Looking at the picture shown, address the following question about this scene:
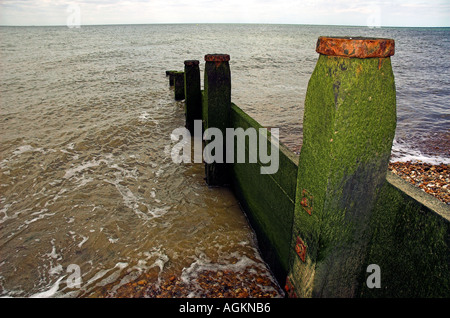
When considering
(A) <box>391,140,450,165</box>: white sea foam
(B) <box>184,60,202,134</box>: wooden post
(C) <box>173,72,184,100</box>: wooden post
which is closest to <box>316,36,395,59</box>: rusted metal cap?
(B) <box>184,60,202,134</box>: wooden post

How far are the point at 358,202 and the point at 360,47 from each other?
3.16 ft

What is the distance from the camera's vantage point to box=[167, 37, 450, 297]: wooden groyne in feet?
5.25

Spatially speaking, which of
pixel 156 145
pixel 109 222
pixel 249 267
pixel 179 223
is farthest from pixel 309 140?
pixel 156 145

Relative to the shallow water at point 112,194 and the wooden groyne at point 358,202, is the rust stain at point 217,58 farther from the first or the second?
the wooden groyne at point 358,202

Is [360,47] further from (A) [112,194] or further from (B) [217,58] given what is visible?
(A) [112,194]

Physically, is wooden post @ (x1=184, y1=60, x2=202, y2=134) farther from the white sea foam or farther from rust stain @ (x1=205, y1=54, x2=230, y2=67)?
the white sea foam

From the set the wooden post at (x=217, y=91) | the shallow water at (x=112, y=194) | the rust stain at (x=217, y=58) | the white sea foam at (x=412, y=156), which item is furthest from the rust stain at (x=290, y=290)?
the white sea foam at (x=412, y=156)

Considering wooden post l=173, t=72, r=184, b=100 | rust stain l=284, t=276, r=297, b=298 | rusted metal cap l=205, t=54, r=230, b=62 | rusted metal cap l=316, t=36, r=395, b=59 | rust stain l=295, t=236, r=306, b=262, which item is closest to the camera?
rusted metal cap l=316, t=36, r=395, b=59

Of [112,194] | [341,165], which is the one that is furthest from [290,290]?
[112,194]

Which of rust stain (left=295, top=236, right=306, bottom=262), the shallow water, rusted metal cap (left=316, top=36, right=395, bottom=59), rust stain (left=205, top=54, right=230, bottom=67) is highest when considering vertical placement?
rust stain (left=205, top=54, right=230, bottom=67)

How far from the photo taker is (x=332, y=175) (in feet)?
5.74

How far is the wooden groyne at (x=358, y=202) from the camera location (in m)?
1.60

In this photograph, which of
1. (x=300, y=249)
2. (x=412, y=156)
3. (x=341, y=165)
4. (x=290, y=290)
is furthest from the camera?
(x=412, y=156)

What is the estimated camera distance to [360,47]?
1529 millimetres
